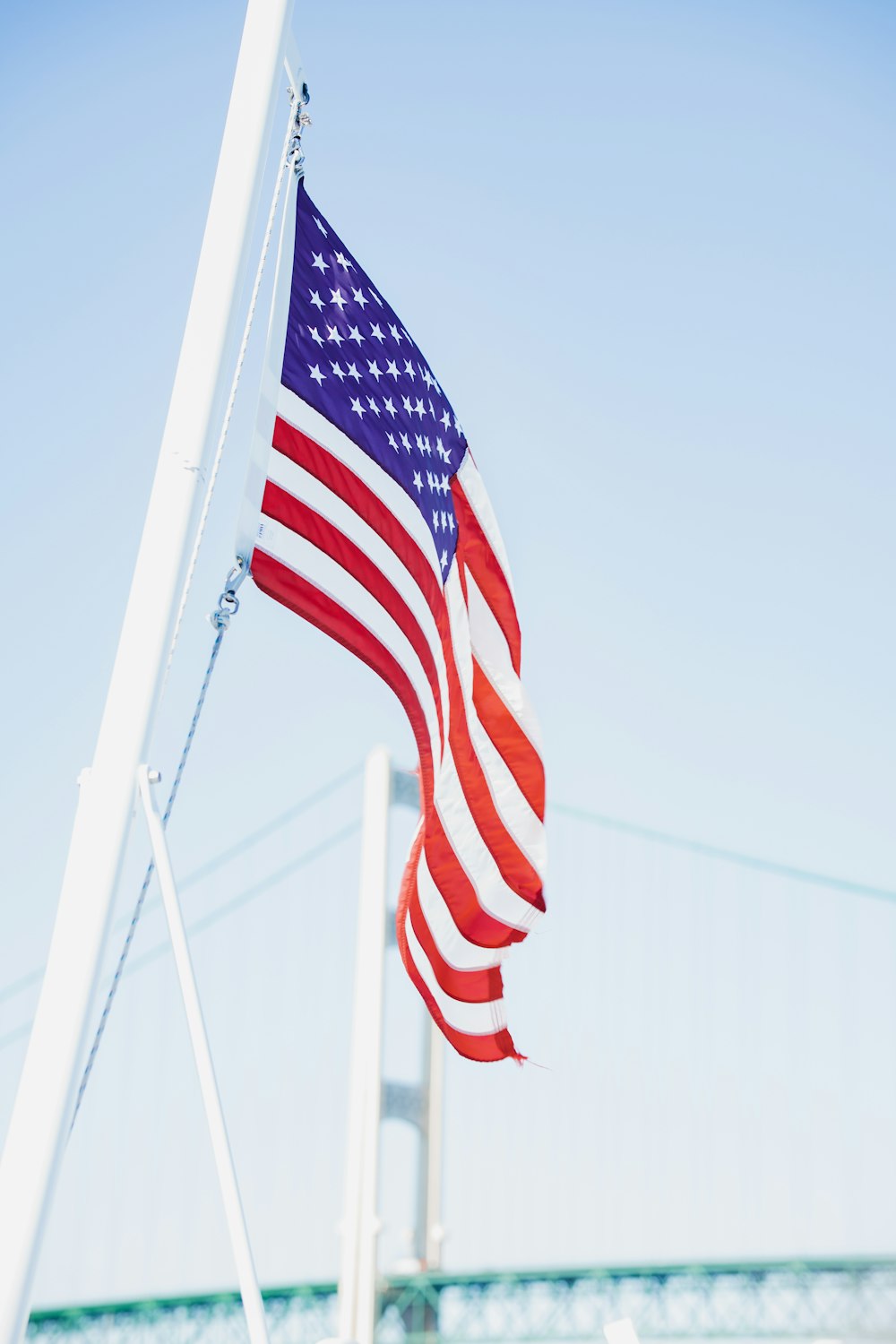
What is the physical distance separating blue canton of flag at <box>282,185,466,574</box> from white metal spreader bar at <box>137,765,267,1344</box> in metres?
1.18

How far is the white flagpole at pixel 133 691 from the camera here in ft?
7.41

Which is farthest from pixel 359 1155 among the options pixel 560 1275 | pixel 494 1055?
pixel 560 1275

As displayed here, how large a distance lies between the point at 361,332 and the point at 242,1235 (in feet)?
6.96

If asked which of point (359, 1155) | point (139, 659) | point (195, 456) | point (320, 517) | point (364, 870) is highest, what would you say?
point (364, 870)

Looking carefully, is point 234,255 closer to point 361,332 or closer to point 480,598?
point 361,332

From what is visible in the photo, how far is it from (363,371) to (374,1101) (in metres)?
15.5

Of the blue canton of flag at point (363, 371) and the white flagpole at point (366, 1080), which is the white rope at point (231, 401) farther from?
the white flagpole at point (366, 1080)

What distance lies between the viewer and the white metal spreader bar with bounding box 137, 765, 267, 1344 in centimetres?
239

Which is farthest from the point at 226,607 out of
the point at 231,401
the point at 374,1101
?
the point at 374,1101

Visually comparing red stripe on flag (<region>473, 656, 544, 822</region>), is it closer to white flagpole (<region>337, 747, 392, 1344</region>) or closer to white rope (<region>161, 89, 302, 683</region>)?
white rope (<region>161, 89, 302, 683</region>)

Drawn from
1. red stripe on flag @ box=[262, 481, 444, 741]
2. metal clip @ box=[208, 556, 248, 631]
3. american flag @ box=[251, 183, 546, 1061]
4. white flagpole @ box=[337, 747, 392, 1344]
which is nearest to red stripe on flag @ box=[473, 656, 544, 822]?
american flag @ box=[251, 183, 546, 1061]

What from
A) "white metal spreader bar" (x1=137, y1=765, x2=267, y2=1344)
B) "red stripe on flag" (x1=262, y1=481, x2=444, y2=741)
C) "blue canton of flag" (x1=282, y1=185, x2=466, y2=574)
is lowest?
"white metal spreader bar" (x1=137, y1=765, x2=267, y2=1344)

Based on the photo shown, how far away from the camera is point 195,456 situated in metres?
2.76

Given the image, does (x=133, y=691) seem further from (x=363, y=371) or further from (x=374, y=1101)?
(x=374, y=1101)
